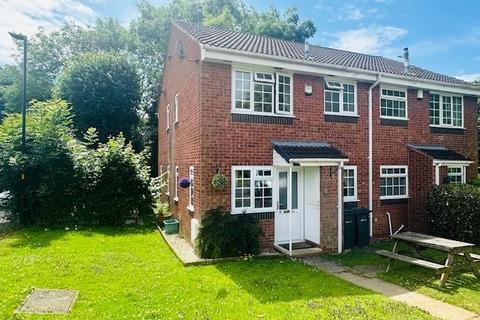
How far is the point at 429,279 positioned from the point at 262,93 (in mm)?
6820

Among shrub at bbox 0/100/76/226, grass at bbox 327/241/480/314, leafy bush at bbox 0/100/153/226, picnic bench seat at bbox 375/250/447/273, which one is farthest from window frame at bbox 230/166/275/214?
shrub at bbox 0/100/76/226

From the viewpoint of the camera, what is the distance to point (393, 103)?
13.5 metres

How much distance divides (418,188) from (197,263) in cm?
911

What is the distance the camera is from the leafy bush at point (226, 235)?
9547 millimetres

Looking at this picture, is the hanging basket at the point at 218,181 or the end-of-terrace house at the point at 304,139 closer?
the hanging basket at the point at 218,181

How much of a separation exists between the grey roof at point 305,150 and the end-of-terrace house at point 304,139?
1.7 inches

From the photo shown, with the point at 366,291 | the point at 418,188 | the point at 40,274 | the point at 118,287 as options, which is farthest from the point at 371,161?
the point at 40,274

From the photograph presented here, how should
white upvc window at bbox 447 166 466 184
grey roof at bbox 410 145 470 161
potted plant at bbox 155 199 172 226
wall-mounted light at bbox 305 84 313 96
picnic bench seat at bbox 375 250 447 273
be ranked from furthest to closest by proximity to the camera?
1. potted plant at bbox 155 199 172 226
2. white upvc window at bbox 447 166 466 184
3. grey roof at bbox 410 145 470 161
4. wall-mounted light at bbox 305 84 313 96
5. picnic bench seat at bbox 375 250 447 273

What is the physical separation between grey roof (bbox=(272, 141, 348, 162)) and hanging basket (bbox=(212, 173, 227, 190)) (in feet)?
6.32

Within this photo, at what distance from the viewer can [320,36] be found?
1433 inches

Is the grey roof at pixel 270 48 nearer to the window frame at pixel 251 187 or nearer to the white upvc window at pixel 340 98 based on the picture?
the white upvc window at pixel 340 98

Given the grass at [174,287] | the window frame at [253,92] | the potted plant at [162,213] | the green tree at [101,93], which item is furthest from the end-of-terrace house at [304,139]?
the green tree at [101,93]

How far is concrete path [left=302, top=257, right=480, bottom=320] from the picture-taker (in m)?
6.23

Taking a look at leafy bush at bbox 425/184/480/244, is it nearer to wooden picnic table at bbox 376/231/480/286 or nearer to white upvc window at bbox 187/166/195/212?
wooden picnic table at bbox 376/231/480/286
